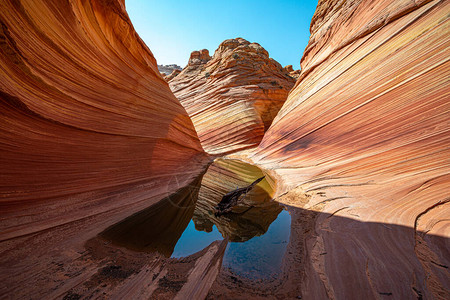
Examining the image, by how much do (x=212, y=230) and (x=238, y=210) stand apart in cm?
90

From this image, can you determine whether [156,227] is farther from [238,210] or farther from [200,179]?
[200,179]

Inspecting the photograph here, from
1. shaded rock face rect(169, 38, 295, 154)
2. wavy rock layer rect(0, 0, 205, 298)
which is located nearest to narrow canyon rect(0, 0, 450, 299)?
wavy rock layer rect(0, 0, 205, 298)

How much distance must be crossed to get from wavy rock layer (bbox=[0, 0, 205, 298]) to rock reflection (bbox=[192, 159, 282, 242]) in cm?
133

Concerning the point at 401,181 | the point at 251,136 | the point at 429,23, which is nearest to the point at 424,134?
the point at 401,181

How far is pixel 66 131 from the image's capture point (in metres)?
3.40

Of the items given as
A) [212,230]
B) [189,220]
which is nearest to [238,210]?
[212,230]

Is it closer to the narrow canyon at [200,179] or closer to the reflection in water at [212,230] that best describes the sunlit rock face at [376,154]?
the narrow canyon at [200,179]

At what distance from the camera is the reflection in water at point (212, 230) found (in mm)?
2518

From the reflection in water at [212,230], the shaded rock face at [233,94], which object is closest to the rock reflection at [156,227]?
the reflection in water at [212,230]

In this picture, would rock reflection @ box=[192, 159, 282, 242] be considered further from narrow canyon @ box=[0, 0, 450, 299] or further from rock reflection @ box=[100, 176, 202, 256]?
rock reflection @ box=[100, 176, 202, 256]

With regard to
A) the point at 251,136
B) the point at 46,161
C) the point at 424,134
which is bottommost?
the point at 424,134

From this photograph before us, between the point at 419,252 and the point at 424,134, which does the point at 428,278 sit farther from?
the point at 424,134

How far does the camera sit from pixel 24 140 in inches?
112

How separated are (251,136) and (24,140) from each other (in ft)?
33.6
